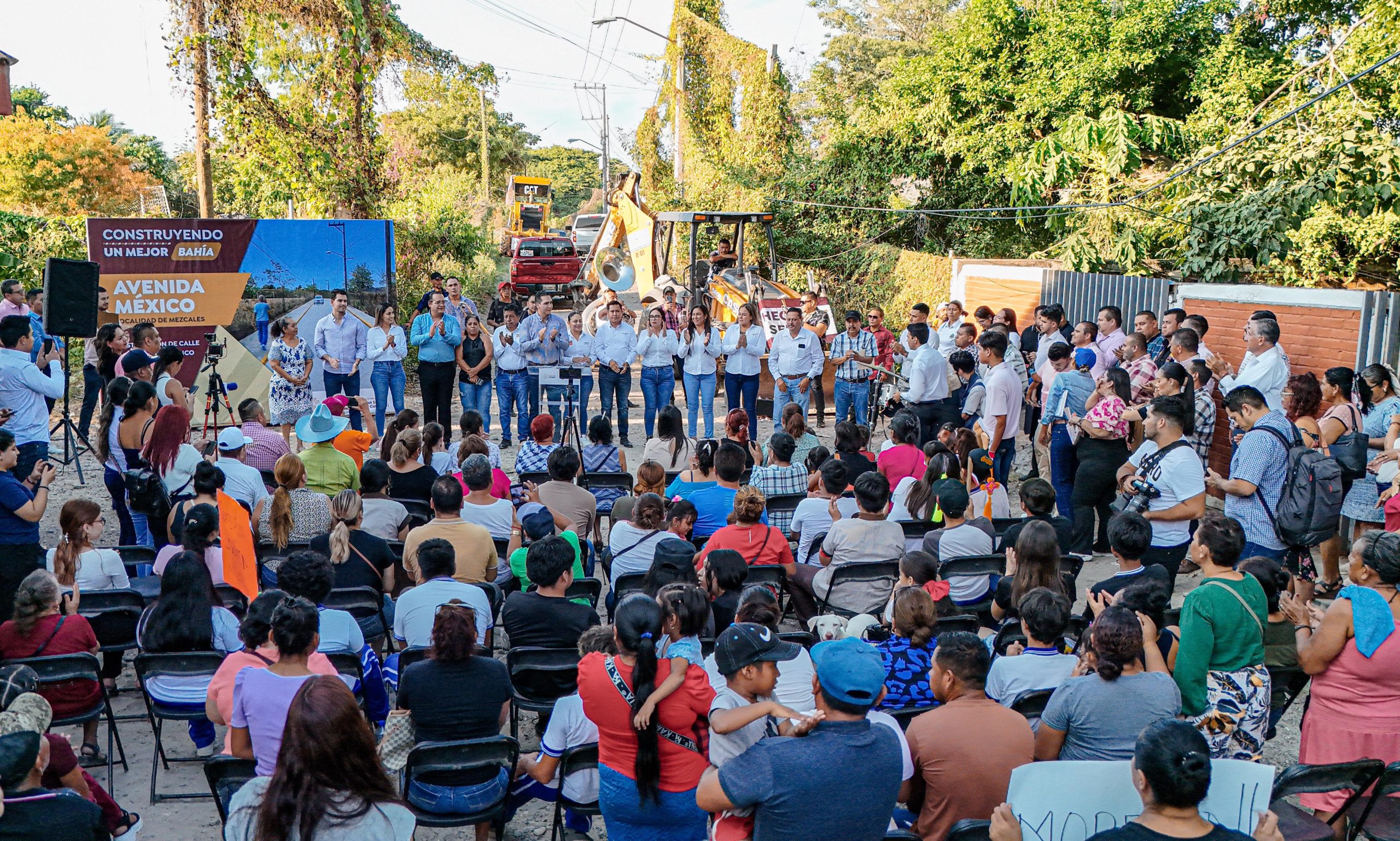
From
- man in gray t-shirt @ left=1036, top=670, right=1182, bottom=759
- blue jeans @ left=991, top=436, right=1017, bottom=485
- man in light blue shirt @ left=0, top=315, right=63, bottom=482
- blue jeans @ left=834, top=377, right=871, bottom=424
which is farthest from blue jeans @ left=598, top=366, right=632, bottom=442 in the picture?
man in gray t-shirt @ left=1036, top=670, right=1182, bottom=759

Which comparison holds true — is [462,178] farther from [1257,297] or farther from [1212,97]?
[1257,297]

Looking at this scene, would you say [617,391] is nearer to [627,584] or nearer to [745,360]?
[745,360]

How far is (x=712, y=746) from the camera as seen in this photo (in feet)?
10.0

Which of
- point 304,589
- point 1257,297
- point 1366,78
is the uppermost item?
point 1366,78

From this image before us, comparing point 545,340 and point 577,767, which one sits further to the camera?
point 545,340

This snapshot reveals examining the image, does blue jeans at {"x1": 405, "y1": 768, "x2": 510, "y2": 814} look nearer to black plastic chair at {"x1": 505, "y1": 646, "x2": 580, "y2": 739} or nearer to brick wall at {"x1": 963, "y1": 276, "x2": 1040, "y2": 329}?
black plastic chair at {"x1": 505, "y1": 646, "x2": 580, "y2": 739}

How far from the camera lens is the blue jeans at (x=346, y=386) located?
10695 mm

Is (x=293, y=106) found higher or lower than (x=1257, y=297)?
higher

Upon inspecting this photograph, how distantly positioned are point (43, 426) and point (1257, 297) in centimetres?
1044

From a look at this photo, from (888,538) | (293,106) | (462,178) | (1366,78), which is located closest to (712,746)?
(888,538)

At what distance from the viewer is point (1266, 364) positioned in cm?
754

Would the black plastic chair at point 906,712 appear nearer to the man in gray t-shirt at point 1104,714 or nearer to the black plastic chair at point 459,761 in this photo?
the man in gray t-shirt at point 1104,714

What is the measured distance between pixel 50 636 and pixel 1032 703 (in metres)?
4.07

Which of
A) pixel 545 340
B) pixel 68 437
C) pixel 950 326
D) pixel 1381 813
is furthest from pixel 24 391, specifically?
pixel 950 326
